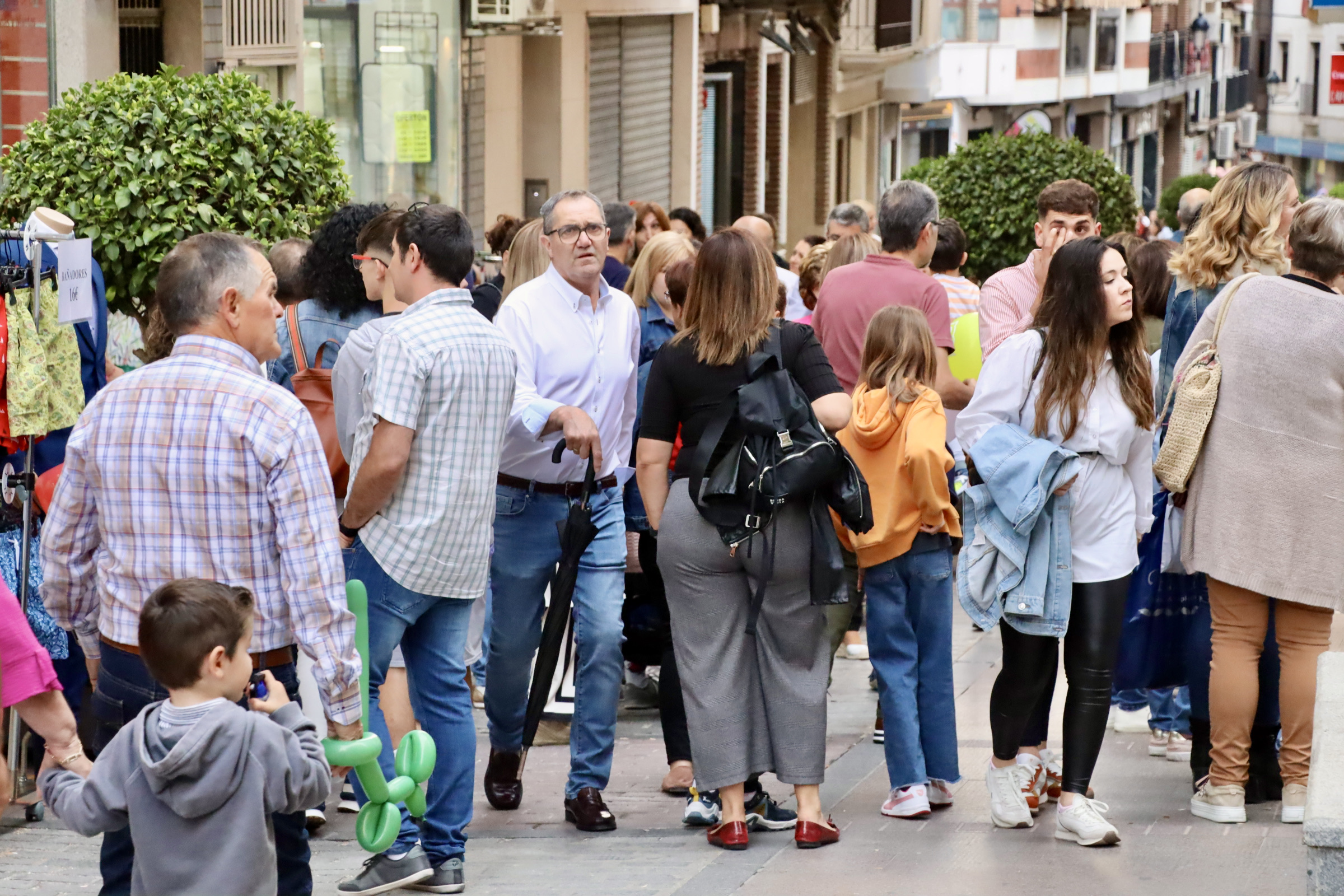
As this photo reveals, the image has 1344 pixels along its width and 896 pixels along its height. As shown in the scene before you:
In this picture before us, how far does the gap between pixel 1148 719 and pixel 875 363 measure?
2006 millimetres

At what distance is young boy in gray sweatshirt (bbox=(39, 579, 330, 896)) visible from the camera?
3.62 meters

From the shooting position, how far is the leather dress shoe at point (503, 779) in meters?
6.01

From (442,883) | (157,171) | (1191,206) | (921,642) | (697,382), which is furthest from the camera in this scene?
(1191,206)

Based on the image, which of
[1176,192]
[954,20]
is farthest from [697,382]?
[954,20]

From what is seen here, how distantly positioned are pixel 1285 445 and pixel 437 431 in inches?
101

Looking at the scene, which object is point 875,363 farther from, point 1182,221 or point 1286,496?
point 1182,221

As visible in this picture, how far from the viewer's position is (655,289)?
292 inches

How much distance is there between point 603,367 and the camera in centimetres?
585

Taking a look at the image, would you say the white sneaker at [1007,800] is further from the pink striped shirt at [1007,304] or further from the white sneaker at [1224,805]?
the pink striped shirt at [1007,304]

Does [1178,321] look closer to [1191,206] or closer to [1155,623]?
[1155,623]

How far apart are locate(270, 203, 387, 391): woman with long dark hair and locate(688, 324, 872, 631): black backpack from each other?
1.24 m

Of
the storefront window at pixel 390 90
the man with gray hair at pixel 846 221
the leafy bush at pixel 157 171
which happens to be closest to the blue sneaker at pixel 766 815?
the leafy bush at pixel 157 171

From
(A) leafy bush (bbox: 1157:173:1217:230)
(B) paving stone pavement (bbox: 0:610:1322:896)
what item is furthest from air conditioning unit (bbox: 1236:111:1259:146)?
(B) paving stone pavement (bbox: 0:610:1322:896)

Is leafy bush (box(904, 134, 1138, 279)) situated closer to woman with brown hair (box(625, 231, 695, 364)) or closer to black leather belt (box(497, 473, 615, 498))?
woman with brown hair (box(625, 231, 695, 364))
